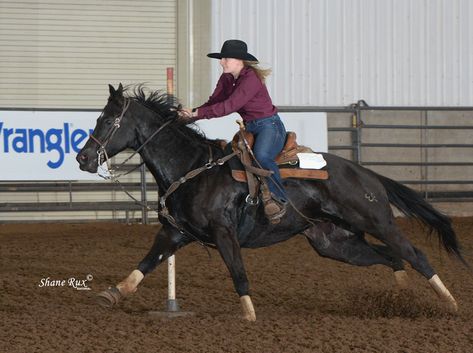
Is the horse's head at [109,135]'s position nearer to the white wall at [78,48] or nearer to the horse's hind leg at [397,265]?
the horse's hind leg at [397,265]

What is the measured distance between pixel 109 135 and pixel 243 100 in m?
1.00

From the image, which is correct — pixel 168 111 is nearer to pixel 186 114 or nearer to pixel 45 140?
pixel 186 114

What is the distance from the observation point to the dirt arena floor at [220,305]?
5512 millimetres

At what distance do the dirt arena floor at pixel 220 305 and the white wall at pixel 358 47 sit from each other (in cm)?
385

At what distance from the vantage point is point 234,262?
6383mm

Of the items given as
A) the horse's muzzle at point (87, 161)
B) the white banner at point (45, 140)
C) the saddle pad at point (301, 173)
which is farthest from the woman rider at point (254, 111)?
the white banner at point (45, 140)

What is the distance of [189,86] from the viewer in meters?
14.5

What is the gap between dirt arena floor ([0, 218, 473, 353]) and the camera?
5512mm

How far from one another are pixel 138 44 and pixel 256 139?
8438 mm

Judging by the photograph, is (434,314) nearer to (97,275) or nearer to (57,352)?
(57,352)

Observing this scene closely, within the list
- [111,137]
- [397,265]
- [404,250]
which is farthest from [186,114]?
[397,265]

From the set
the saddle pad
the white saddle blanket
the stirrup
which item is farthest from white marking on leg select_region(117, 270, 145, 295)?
the white saddle blanket

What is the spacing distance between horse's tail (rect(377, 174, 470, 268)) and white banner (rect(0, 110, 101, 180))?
6.23m

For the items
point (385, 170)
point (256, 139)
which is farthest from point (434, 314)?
point (385, 170)
